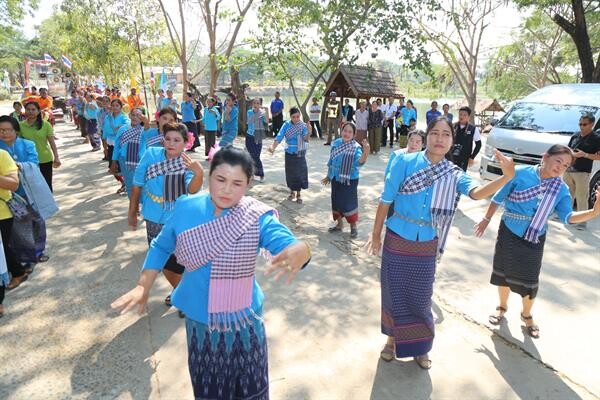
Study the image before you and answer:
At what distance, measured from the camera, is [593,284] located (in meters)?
4.65

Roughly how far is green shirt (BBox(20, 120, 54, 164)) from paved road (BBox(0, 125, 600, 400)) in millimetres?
1312

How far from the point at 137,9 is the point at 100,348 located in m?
21.7

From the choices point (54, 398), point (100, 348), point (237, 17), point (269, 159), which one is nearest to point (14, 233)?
point (100, 348)

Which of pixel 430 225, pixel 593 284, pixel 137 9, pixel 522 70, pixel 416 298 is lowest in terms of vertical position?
pixel 593 284

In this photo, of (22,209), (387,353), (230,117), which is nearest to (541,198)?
(387,353)

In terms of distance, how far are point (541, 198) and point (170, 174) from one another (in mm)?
3005

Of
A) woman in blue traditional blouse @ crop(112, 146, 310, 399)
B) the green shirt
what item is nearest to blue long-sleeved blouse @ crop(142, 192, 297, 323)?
woman in blue traditional blouse @ crop(112, 146, 310, 399)

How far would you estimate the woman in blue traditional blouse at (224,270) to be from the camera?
1846mm

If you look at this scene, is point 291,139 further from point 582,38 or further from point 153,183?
point 582,38

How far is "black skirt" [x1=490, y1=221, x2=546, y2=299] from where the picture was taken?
351 cm

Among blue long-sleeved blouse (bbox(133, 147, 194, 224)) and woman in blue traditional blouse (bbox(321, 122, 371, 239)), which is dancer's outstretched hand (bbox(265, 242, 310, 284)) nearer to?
blue long-sleeved blouse (bbox(133, 147, 194, 224))

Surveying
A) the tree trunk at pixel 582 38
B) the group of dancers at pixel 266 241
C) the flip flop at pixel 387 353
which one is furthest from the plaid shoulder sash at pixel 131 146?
the tree trunk at pixel 582 38

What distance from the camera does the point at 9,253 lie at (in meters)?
4.26

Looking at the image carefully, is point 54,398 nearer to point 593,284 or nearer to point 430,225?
point 430,225
